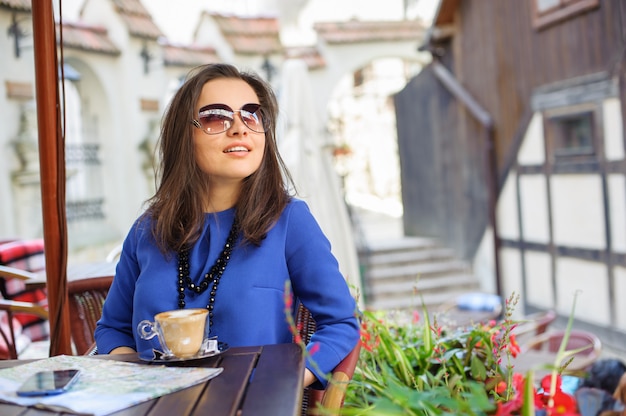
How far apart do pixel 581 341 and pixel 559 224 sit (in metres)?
2.49

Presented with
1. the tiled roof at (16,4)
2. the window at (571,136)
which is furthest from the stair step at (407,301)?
the tiled roof at (16,4)

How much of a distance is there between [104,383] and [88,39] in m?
6.55

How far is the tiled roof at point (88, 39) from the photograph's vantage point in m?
6.94

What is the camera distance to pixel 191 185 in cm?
171

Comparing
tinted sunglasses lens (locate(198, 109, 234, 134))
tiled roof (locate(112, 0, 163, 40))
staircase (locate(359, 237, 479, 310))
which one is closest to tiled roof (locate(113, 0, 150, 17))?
tiled roof (locate(112, 0, 163, 40))

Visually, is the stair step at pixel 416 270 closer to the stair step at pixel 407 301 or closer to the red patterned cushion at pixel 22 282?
the stair step at pixel 407 301

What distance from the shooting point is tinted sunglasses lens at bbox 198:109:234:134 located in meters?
1.65

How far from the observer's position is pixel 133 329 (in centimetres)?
163

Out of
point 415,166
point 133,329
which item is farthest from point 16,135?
point 415,166

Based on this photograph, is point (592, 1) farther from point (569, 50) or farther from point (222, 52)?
point (222, 52)

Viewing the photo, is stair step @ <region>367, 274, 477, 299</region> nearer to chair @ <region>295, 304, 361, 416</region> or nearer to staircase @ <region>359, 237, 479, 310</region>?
staircase @ <region>359, 237, 479, 310</region>

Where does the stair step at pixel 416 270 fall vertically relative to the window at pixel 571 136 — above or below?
below

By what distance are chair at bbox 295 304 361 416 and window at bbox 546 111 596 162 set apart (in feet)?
15.8

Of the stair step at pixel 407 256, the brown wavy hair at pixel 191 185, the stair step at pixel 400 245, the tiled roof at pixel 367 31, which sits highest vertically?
the tiled roof at pixel 367 31
